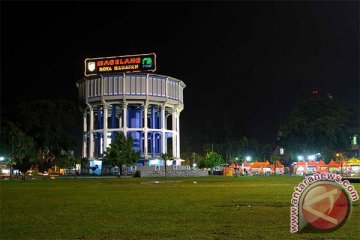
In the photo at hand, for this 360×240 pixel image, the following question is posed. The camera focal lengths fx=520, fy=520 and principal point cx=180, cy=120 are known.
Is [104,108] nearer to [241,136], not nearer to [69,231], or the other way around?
[241,136]

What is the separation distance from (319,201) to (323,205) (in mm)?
655

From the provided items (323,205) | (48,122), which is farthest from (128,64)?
(323,205)

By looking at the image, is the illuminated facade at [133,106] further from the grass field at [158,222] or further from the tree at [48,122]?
the grass field at [158,222]

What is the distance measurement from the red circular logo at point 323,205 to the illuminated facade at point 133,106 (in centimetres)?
9594

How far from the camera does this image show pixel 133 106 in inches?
4683

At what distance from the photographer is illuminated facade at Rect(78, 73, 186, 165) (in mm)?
111000

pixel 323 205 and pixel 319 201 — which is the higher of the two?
pixel 319 201

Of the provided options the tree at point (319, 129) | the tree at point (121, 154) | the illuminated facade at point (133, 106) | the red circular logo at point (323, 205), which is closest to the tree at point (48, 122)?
the illuminated facade at point (133, 106)

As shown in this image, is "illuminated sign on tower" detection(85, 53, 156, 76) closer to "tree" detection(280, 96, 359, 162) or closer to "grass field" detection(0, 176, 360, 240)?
"tree" detection(280, 96, 359, 162)

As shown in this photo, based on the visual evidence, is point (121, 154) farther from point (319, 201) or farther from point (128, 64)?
point (319, 201)

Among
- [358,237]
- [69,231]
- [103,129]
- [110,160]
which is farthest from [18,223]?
[103,129]

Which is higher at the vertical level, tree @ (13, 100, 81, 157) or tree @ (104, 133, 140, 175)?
tree @ (13, 100, 81, 157)

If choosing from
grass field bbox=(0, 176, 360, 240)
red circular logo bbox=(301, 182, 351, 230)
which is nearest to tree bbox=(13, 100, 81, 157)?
grass field bbox=(0, 176, 360, 240)

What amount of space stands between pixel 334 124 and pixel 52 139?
197 ft
